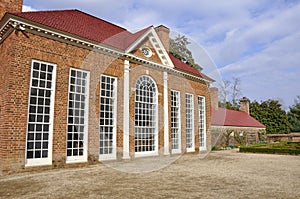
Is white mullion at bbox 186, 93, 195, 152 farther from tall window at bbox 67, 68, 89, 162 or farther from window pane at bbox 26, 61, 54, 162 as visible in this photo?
window pane at bbox 26, 61, 54, 162

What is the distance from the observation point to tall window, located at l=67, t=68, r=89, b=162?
1096 cm

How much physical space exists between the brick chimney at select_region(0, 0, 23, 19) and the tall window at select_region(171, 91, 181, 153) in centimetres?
A: 1055

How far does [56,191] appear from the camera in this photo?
6.33 meters

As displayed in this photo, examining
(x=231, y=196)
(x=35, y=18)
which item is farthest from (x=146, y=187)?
(x=35, y=18)

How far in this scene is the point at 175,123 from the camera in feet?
55.4

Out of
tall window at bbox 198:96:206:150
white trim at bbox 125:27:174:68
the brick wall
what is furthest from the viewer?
tall window at bbox 198:96:206:150

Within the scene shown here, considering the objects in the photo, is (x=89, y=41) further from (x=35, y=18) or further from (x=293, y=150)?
(x=293, y=150)

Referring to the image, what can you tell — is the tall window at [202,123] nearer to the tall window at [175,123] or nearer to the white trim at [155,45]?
the tall window at [175,123]

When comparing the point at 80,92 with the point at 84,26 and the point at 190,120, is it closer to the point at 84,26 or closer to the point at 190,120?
the point at 84,26

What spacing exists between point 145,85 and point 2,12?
8.34 m

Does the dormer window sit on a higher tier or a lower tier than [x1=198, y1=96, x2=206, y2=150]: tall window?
higher

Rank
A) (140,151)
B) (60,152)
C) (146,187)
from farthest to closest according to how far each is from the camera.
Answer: (140,151), (60,152), (146,187)

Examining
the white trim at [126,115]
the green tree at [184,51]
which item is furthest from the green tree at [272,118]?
the white trim at [126,115]

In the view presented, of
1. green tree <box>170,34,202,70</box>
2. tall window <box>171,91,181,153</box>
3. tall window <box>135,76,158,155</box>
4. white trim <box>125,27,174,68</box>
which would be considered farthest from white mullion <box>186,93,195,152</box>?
tall window <box>135,76,158,155</box>
